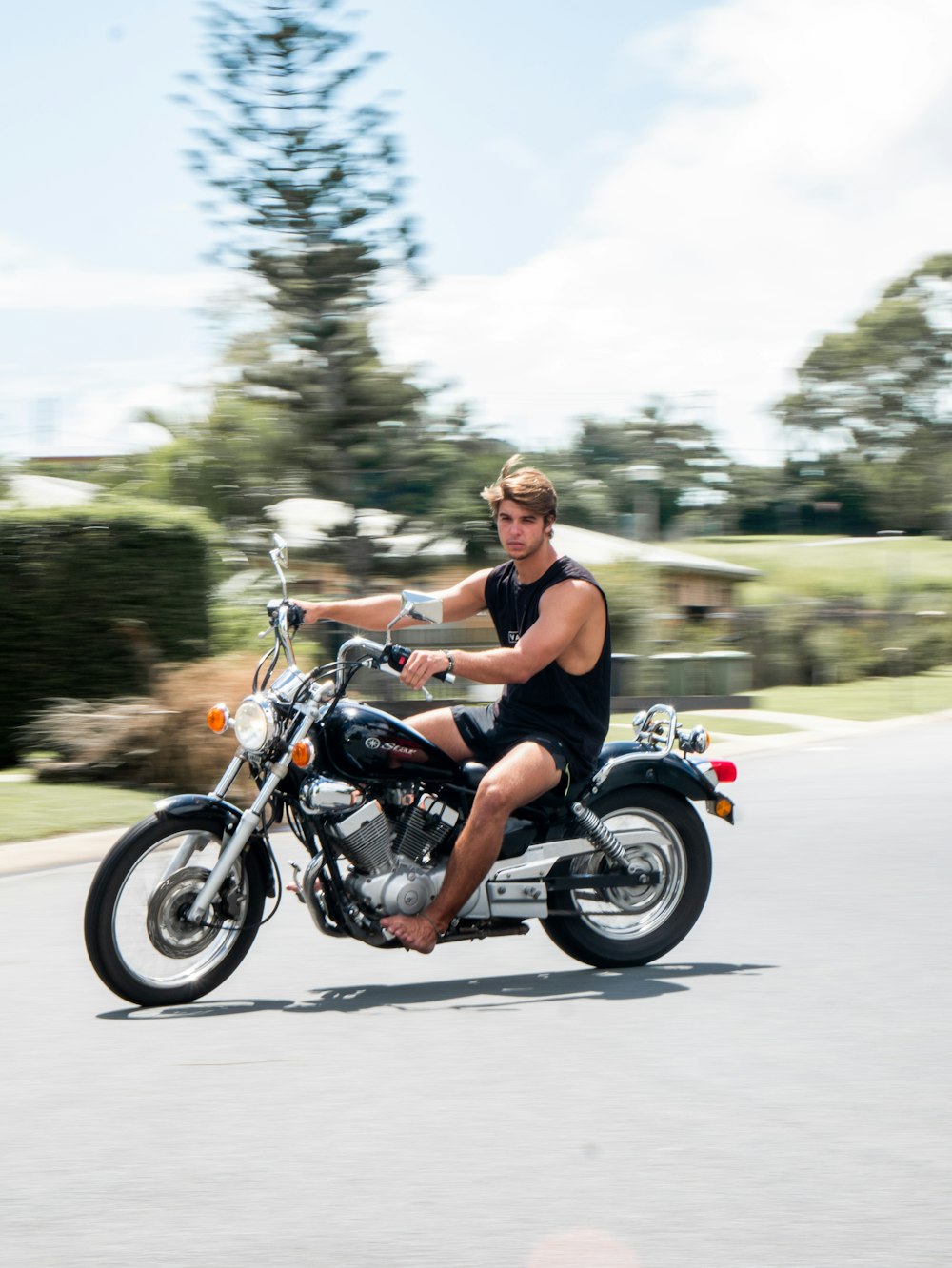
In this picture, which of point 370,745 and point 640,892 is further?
point 640,892

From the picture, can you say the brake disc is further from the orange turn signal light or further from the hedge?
the hedge

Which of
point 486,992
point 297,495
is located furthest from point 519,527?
point 297,495

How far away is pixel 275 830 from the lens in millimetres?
11773

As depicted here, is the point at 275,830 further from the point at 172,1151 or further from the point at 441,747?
the point at 172,1151

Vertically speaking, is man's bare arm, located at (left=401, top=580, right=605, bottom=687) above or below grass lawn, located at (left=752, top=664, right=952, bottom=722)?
above

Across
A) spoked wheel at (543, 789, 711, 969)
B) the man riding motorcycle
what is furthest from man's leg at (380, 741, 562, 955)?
spoked wheel at (543, 789, 711, 969)

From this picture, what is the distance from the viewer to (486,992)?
643 centimetres

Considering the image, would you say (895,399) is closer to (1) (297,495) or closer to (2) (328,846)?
(1) (297,495)

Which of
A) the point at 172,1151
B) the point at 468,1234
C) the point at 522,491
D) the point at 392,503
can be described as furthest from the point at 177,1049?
the point at 392,503

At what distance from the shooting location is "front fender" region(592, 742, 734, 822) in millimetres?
6797

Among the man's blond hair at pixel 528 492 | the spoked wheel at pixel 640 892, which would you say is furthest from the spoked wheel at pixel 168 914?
the man's blond hair at pixel 528 492

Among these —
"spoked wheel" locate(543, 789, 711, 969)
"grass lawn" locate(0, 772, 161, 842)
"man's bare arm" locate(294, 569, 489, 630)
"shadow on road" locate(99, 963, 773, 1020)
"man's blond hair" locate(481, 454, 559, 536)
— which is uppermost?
"man's blond hair" locate(481, 454, 559, 536)

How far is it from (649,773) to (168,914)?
2.01m

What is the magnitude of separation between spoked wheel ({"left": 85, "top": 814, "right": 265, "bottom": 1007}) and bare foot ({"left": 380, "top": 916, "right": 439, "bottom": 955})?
504mm
